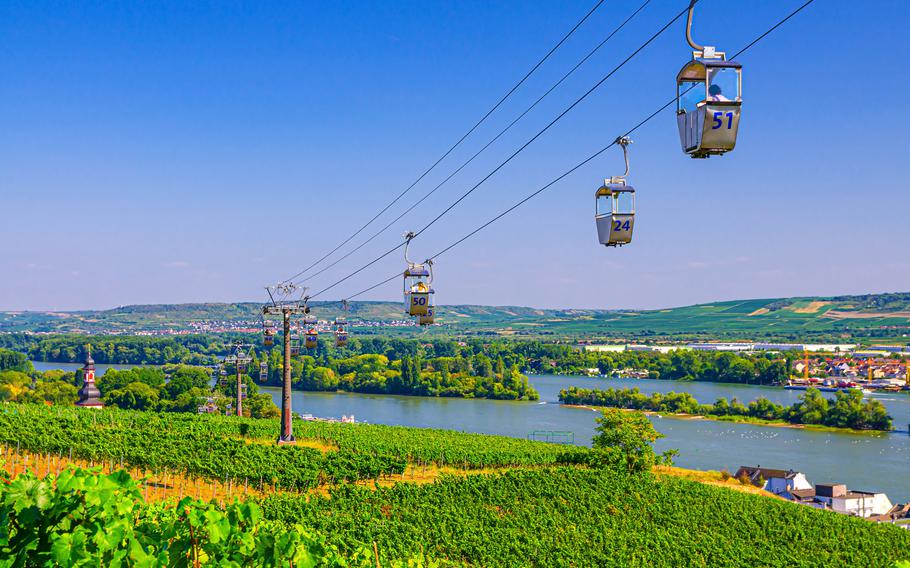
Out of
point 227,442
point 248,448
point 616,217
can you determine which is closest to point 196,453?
point 248,448

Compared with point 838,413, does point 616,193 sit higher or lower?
higher

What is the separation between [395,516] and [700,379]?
8878 cm

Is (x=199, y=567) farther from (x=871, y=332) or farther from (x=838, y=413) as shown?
(x=871, y=332)

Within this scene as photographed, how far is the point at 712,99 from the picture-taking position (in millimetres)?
5863

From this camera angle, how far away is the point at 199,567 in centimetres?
437

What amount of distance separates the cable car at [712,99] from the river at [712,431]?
3646 cm

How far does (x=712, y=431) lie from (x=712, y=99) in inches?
2152

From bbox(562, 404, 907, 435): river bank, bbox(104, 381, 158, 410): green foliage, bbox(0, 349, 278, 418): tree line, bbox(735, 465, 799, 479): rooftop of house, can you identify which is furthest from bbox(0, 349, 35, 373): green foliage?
bbox(735, 465, 799, 479): rooftop of house

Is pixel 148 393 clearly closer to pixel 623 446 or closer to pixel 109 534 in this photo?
pixel 623 446

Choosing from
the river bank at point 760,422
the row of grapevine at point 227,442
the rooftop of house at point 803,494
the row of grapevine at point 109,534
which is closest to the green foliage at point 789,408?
the river bank at point 760,422

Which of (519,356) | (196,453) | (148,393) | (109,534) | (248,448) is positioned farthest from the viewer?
(519,356)

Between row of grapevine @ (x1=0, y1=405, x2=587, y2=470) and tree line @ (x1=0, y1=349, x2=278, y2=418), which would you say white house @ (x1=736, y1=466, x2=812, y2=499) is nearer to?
row of grapevine @ (x1=0, y1=405, x2=587, y2=470)

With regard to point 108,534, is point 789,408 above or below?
below

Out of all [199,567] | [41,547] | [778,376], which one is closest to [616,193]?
[199,567]
